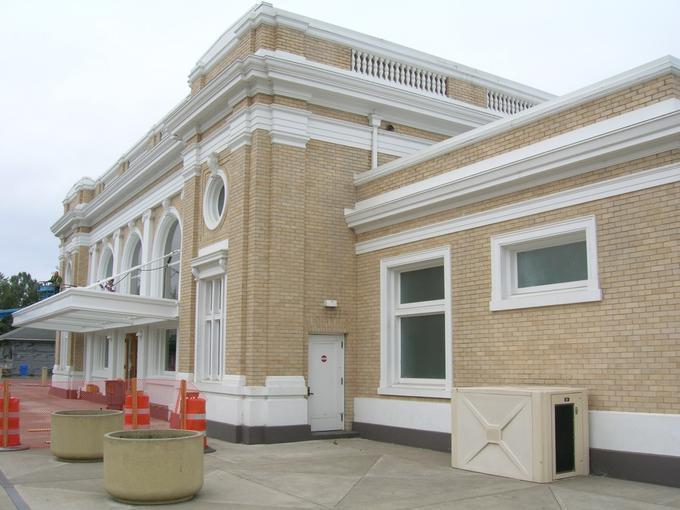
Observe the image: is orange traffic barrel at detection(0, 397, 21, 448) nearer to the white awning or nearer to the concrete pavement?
the concrete pavement

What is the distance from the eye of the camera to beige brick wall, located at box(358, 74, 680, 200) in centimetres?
1038

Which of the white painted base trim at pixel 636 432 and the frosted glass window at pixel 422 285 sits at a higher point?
the frosted glass window at pixel 422 285

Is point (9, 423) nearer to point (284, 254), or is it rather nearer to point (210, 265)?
point (210, 265)

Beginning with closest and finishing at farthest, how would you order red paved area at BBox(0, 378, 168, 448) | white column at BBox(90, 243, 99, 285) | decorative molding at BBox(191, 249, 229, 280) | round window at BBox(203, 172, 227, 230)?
red paved area at BBox(0, 378, 168, 448)
decorative molding at BBox(191, 249, 229, 280)
round window at BBox(203, 172, 227, 230)
white column at BBox(90, 243, 99, 285)

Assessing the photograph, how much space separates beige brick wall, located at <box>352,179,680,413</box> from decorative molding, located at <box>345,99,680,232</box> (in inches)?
23.6

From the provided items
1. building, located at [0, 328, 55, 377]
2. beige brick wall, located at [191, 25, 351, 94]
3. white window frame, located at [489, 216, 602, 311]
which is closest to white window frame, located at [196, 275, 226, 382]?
beige brick wall, located at [191, 25, 351, 94]

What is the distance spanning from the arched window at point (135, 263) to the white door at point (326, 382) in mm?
11264

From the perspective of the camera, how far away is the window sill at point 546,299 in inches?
419

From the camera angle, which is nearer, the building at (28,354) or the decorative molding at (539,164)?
the decorative molding at (539,164)

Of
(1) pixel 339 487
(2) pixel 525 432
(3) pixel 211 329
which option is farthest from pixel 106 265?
(2) pixel 525 432

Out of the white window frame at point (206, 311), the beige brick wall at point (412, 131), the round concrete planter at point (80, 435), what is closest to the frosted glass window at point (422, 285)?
the white window frame at point (206, 311)

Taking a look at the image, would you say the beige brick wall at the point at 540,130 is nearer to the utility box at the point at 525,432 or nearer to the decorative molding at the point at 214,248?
the decorative molding at the point at 214,248

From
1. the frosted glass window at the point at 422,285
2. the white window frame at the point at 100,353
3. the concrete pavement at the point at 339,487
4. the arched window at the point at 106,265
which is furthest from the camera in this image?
→ the arched window at the point at 106,265

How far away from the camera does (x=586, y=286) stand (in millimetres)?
10922
